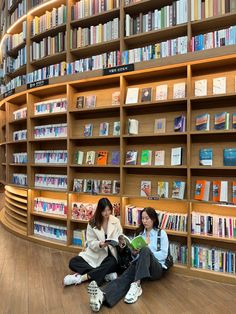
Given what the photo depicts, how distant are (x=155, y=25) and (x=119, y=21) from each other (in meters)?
0.49

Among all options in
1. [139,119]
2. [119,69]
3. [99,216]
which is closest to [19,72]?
[119,69]

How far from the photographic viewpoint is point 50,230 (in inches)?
145

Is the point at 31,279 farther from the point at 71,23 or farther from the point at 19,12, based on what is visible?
the point at 19,12

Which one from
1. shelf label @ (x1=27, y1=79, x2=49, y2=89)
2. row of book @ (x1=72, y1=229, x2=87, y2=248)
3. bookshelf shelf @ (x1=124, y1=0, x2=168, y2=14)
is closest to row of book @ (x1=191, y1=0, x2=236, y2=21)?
bookshelf shelf @ (x1=124, y1=0, x2=168, y2=14)

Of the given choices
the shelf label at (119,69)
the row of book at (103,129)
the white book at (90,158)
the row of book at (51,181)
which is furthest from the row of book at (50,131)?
the shelf label at (119,69)

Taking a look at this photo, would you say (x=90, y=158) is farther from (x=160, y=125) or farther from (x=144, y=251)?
(x=144, y=251)

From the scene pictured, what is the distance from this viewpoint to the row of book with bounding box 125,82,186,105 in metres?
2.88

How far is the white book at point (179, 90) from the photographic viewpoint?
2854 millimetres

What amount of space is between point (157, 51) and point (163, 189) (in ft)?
5.39

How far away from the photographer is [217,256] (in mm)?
2645

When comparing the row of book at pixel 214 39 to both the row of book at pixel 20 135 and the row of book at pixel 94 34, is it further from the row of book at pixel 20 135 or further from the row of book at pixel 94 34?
the row of book at pixel 20 135

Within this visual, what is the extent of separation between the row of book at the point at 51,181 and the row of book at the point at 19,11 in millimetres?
2695

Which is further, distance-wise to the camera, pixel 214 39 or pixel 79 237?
pixel 79 237

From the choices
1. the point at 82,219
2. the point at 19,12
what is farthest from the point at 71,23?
the point at 82,219
